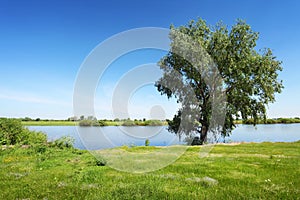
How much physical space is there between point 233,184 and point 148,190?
2866mm

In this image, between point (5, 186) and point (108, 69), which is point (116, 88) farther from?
point (5, 186)

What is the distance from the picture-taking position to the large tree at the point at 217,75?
28.3 m

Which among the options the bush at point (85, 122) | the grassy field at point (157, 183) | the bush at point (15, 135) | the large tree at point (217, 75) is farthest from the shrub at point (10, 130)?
the large tree at point (217, 75)

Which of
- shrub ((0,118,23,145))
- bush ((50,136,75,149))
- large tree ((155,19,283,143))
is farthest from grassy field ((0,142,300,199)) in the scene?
large tree ((155,19,283,143))

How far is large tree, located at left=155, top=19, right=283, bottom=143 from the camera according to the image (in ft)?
92.7

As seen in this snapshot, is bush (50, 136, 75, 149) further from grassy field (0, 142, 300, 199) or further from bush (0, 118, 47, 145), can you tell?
grassy field (0, 142, 300, 199)

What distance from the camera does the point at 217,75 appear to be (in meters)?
29.9

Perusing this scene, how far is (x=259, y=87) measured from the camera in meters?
28.8

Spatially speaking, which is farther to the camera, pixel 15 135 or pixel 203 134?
pixel 203 134

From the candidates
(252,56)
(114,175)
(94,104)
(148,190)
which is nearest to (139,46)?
(94,104)

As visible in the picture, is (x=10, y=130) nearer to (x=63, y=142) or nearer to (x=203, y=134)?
(x=63, y=142)

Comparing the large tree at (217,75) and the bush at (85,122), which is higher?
the large tree at (217,75)

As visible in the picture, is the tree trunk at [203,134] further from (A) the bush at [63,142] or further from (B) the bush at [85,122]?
(B) the bush at [85,122]

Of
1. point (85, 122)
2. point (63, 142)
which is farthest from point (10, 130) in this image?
point (85, 122)
